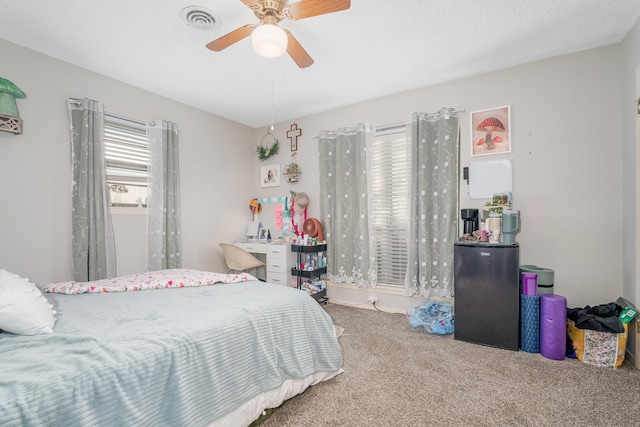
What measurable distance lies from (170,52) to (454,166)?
2.85 meters

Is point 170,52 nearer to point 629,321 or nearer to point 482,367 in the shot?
point 482,367

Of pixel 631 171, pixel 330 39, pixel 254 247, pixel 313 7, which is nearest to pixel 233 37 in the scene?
pixel 313 7

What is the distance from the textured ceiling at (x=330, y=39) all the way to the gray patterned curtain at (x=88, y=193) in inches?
19.3

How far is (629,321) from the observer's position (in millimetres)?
2080

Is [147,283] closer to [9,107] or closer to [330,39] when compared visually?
[9,107]

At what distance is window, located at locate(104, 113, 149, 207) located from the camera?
9.95 ft

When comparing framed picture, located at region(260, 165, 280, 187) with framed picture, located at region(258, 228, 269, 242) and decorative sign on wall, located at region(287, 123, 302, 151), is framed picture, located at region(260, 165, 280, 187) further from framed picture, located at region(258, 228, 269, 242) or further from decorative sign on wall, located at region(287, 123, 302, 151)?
framed picture, located at region(258, 228, 269, 242)

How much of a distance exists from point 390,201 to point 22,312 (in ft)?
10.3

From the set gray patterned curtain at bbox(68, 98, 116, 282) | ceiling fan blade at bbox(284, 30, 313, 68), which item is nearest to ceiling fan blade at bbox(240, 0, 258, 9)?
ceiling fan blade at bbox(284, 30, 313, 68)

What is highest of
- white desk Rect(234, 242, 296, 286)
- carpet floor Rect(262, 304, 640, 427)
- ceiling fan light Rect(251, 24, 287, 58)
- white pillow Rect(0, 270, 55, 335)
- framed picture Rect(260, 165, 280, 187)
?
ceiling fan light Rect(251, 24, 287, 58)

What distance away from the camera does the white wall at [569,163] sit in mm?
2490

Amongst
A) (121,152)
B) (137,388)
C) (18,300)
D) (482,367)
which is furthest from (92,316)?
(482,367)

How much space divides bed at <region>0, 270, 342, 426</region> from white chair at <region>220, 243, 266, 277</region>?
1.60 metres

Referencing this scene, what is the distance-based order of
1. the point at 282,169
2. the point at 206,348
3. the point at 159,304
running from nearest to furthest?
the point at 206,348 → the point at 159,304 → the point at 282,169
